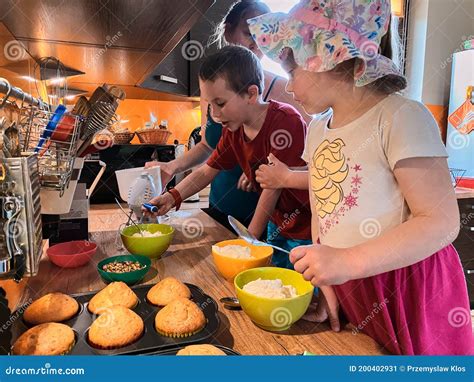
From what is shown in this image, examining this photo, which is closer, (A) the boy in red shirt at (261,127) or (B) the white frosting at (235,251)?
(B) the white frosting at (235,251)

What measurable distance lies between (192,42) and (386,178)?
7.65 ft

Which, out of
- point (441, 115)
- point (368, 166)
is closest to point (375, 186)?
point (368, 166)

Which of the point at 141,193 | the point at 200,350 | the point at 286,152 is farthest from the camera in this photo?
the point at 141,193

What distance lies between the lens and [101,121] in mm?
830

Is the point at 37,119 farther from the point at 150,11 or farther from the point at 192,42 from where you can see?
the point at 192,42

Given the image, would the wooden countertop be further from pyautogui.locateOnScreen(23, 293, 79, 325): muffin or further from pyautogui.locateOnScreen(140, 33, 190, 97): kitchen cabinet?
pyautogui.locateOnScreen(140, 33, 190, 97): kitchen cabinet

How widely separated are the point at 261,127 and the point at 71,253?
0.60 metres

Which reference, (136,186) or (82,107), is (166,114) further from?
(82,107)

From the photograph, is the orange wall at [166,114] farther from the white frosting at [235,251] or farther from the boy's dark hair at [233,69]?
the white frosting at [235,251]

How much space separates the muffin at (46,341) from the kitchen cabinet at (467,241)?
6.78 feet

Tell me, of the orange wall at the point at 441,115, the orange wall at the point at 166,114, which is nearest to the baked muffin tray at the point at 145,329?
the orange wall at the point at 441,115

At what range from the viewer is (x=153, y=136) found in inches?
92.0

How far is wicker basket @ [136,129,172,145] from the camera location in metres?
Result: 2.31

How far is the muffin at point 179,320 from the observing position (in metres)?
0.53
